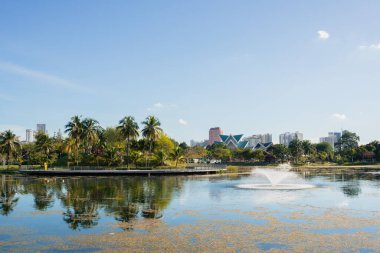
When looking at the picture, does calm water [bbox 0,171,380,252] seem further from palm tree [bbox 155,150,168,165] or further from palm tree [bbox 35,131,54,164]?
palm tree [bbox 35,131,54,164]

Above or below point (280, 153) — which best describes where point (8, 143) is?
above

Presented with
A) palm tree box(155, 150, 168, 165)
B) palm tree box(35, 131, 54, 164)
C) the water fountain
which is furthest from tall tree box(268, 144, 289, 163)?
palm tree box(35, 131, 54, 164)

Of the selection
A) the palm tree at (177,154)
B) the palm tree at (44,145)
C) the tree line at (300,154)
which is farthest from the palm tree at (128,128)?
the tree line at (300,154)

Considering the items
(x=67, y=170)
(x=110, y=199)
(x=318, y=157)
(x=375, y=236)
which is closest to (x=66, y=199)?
(x=110, y=199)

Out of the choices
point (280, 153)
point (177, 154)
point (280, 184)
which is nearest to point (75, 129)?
point (177, 154)

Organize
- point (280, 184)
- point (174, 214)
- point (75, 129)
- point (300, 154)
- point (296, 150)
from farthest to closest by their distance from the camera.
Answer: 1. point (300, 154)
2. point (296, 150)
3. point (75, 129)
4. point (280, 184)
5. point (174, 214)

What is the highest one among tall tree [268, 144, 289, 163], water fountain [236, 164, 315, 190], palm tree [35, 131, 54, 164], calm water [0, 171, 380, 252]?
palm tree [35, 131, 54, 164]

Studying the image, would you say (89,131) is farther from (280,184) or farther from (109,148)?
(280,184)

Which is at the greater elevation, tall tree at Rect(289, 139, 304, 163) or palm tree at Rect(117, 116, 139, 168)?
palm tree at Rect(117, 116, 139, 168)

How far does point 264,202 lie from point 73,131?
7858 centimetres

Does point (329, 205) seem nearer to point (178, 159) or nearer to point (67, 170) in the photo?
point (67, 170)

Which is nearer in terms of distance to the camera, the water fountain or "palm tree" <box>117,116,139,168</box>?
the water fountain

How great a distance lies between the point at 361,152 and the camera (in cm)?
16088

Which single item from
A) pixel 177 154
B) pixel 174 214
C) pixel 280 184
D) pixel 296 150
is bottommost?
pixel 280 184
